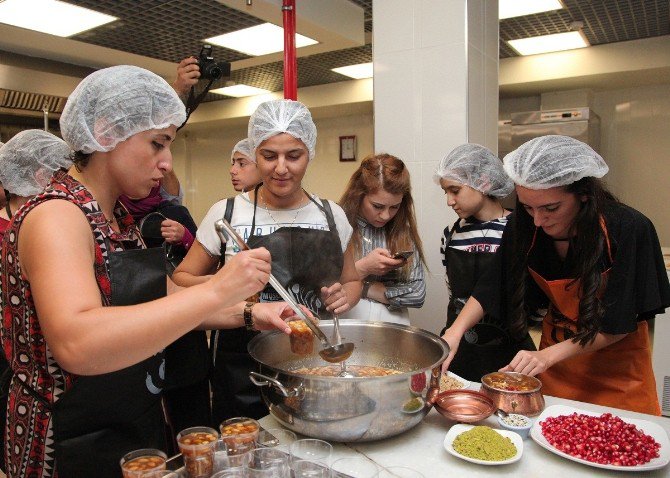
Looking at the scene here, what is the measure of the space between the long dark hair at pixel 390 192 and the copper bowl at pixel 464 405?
99cm

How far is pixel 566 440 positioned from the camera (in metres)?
1.31

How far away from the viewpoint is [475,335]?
2.48m

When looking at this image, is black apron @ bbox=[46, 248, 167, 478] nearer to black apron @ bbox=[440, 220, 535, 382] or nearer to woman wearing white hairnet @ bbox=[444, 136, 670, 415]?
woman wearing white hairnet @ bbox=[444, 136, 670, 415]

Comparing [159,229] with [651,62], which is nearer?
[159,229]

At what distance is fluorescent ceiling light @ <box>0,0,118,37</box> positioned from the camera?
147 inches

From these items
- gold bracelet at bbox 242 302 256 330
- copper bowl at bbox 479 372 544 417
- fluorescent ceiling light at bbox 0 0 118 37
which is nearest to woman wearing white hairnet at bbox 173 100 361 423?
gold bracelet at bbox 242 302 256 330

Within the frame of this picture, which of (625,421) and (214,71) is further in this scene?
(214,71)

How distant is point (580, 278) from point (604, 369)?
0.39 metres

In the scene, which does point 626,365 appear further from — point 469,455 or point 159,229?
point 159,229

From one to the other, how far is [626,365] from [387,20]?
85.1 inches

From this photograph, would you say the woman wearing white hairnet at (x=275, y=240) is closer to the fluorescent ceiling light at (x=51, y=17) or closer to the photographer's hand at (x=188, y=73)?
the photographer's hand at (x=188, y=73)

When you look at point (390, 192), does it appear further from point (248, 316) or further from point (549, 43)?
point (549, 43)

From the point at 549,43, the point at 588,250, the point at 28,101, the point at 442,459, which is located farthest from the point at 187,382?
the point at 549,43

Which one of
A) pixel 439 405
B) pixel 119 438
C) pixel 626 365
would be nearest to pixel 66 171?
pixel 119 438
